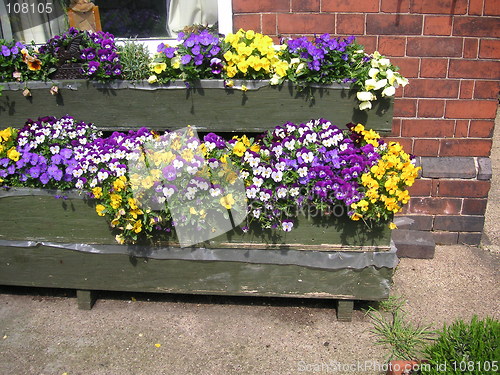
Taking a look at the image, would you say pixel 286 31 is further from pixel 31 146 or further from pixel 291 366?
pixel 291 366

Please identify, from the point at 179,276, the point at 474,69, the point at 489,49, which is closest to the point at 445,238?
the point at 474,69

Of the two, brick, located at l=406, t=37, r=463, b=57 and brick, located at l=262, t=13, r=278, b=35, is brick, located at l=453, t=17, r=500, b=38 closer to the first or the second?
brick, located at l=406, t=37, r=463, b=57

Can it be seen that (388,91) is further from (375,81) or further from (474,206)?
(474,206)

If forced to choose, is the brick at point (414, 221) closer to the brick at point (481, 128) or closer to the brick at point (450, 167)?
the brick at point (450, 167)

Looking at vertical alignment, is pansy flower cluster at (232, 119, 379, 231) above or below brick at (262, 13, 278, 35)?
below

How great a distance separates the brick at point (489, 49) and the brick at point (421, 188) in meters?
0.90

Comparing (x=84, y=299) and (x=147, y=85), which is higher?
(x=147, y=85)

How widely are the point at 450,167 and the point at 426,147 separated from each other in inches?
8.7

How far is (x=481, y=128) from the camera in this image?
3.19 metres

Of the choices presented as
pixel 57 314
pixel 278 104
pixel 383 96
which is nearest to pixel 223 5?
pixel 278 104

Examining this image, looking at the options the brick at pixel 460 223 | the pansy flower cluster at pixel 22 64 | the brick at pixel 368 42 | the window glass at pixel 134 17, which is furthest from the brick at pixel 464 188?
the pansy flower cluster at pixel 22 64

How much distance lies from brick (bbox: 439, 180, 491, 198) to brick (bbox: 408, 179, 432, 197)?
0.08 metres

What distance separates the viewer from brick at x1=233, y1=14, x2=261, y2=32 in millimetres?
3008

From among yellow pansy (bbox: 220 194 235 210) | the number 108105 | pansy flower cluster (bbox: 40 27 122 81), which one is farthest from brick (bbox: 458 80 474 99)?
the number 108105
